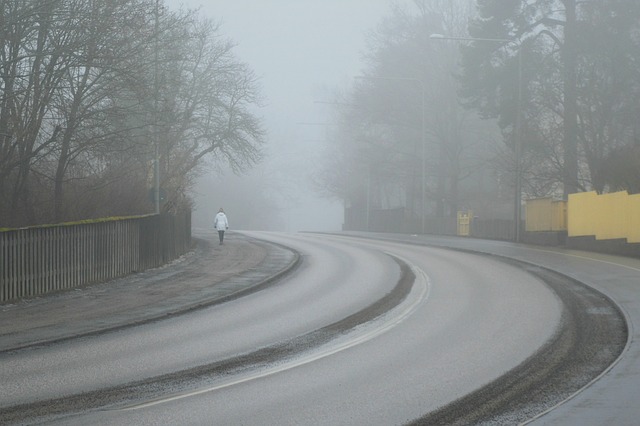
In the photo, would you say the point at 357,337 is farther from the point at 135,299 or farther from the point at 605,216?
the point at 605,216

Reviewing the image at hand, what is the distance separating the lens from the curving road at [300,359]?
9.86 m

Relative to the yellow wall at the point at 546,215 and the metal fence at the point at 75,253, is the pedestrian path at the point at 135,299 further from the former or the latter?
the yellow wall at the point at 546,215

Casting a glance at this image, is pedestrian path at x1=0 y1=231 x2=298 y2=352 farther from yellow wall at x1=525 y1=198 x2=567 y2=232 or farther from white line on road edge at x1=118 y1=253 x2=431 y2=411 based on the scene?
yellow wall at x1=525 y1=198 x2=567 y2=232

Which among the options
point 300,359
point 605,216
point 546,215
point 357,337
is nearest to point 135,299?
point 357,337

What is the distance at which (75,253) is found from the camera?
23156mm

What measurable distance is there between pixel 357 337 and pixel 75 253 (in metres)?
9.80

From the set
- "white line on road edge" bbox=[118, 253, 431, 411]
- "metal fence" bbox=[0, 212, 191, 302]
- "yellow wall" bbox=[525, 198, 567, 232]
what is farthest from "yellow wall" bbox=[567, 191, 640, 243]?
"metal fence" bbox=[0, 212, 191, 302]

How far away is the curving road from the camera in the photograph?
32.3 feet

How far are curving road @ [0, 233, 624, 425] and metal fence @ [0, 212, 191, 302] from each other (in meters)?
3.94

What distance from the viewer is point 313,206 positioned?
18112 centimetres

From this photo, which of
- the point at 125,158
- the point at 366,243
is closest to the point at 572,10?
the point at 366,243

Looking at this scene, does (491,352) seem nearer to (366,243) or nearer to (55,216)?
(55,216)

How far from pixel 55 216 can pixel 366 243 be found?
22051 mm

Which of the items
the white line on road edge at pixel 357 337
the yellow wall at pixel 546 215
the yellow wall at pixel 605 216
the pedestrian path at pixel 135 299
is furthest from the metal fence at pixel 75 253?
the yellow wall at pixel 546 215
